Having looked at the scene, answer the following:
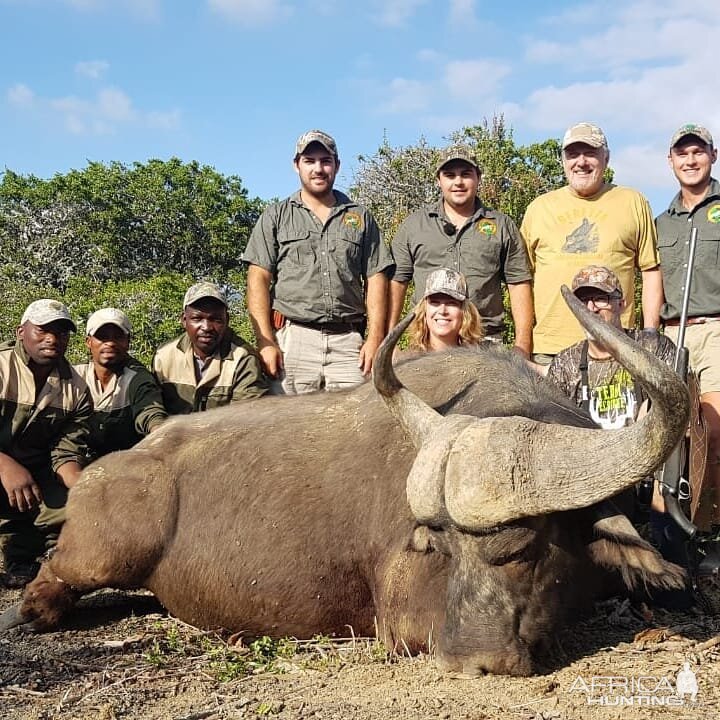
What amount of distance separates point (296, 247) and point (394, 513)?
3.49 meters

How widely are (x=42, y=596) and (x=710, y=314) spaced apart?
5207 mm

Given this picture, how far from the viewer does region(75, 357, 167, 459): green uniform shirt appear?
7.34 metres

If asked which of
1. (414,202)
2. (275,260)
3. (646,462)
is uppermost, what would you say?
(414,202)

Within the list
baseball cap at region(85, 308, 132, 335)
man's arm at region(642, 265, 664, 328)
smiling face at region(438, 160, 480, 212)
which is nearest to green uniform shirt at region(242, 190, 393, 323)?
smiling face at region(438, 160, 480, 212)

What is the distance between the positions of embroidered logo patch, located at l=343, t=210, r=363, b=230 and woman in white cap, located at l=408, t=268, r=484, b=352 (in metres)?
1.46

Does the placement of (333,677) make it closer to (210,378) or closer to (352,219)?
(210,378)

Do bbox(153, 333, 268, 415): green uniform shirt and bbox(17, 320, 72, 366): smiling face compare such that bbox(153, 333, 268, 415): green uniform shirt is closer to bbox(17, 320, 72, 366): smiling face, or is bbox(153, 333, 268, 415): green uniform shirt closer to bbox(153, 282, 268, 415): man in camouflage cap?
bbox(153, 282, 268, 415): man in camouflage cap

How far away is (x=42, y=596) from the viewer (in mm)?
5430

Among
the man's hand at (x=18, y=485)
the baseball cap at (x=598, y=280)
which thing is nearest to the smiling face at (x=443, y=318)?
the baseball cap at (x=598, y=280)

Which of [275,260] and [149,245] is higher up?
[149,245]

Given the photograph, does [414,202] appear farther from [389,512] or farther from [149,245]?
[389,512]

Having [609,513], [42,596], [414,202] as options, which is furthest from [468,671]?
[414,202]

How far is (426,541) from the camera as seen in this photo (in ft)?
13.9

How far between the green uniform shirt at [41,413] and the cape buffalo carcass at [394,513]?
1716mm
